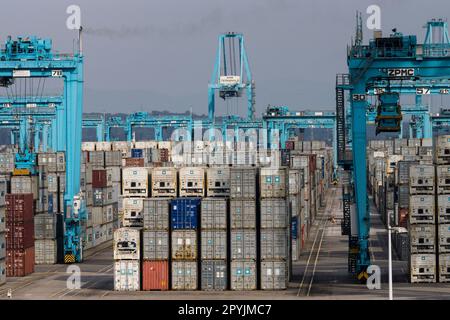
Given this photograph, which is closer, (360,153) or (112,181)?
(360,153)

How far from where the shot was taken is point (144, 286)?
53.2m

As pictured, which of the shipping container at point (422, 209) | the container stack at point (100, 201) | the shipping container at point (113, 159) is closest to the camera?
the shipping container at point (422, 209)

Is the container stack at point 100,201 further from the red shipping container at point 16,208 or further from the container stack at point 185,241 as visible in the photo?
the container stack at point 185,241

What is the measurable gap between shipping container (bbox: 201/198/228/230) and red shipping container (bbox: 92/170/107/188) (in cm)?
3865

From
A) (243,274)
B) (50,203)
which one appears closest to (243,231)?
(243,274)

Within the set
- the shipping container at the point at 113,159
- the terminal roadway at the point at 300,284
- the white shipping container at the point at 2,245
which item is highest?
the shipping container at the point at 113,159

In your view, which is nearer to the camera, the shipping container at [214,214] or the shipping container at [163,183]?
the shipping container at [214,214]

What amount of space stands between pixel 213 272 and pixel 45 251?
80.3 ft

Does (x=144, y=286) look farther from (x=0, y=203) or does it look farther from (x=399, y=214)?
(x=399, y=214)

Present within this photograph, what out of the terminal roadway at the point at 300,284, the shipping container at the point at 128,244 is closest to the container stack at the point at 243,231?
the terminal roadway at the point at 300,284

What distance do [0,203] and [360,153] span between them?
22908 mm

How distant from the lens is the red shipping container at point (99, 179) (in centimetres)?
8976

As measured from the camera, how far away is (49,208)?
263ft
